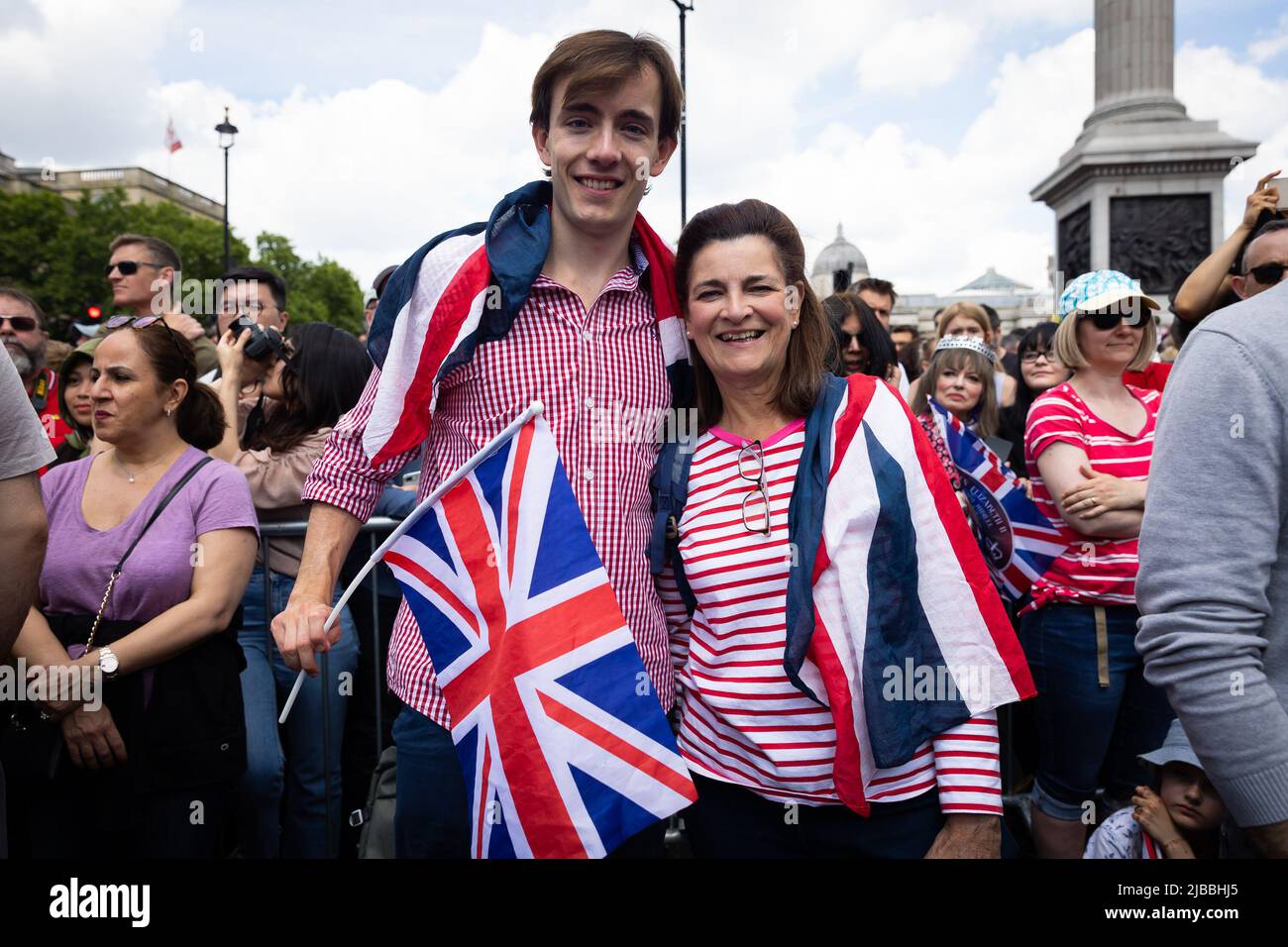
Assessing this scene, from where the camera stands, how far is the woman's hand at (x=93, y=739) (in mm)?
2971

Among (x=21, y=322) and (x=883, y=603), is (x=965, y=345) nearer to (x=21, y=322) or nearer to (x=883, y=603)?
(x=883, y=603)

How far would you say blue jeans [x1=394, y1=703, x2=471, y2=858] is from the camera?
7.50ft

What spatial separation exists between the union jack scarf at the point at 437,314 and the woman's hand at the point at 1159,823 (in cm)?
237

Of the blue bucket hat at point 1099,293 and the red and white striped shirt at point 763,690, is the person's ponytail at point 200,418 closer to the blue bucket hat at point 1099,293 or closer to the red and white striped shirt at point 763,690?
the red and white striped shirt at point 763,690

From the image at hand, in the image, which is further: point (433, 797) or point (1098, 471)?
point (1098, 471)

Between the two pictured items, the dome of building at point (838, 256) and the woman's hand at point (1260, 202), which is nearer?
the woman's hand at point (1260, 202)

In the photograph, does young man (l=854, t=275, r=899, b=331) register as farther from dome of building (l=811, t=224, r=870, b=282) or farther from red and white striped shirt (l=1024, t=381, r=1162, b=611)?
dome of building (l=811, t=224, r=870, b=282)

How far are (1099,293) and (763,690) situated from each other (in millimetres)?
2350

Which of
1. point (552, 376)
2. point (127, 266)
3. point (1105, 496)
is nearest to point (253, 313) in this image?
point (127, 266)

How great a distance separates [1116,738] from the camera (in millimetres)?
3420

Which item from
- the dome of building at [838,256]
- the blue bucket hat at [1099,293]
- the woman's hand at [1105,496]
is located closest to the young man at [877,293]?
the blue bucket hat at [1099,293]

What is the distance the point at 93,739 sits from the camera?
2973 millimetres

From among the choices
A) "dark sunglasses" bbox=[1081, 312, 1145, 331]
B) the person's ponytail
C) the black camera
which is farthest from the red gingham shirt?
the black camera
